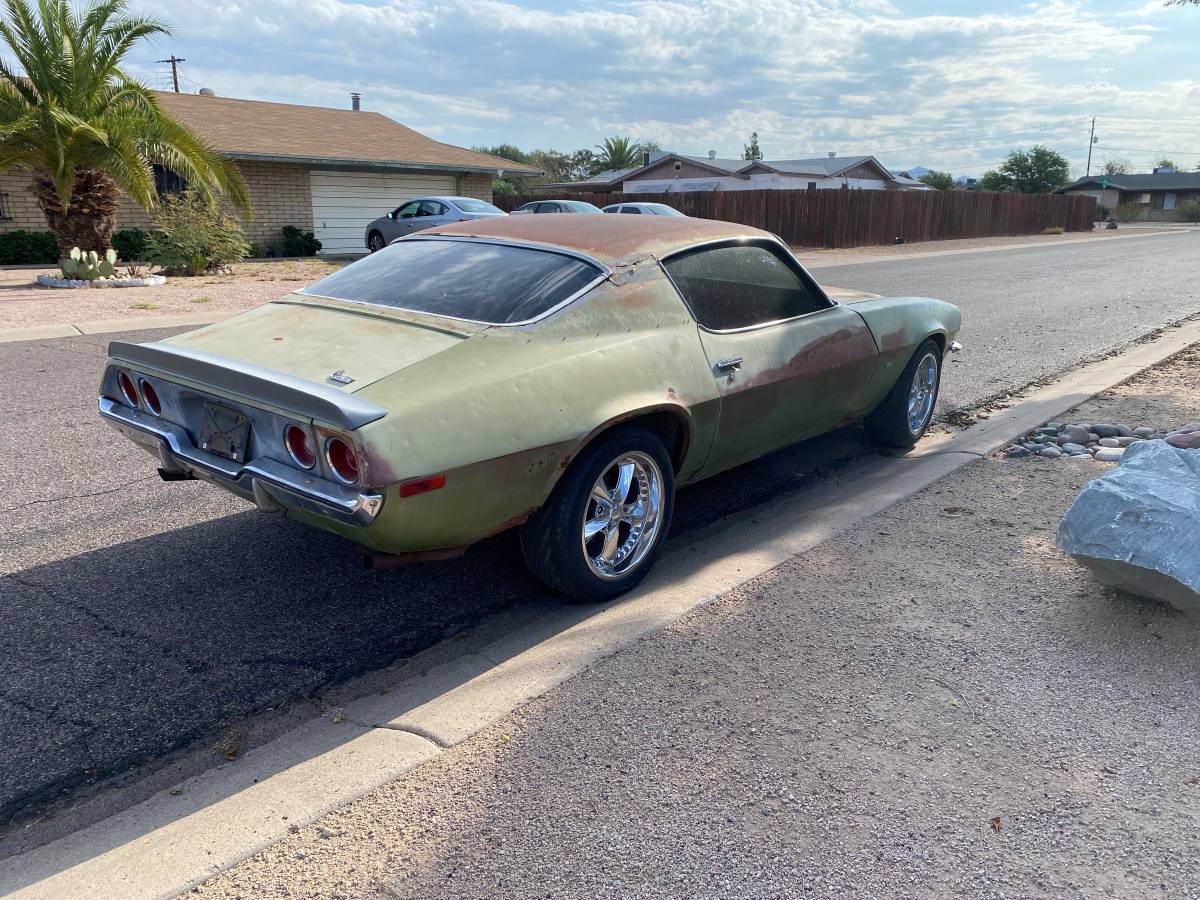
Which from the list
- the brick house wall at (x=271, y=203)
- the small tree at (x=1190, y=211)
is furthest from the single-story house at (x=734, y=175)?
the small tree at (x=1190, y=211)

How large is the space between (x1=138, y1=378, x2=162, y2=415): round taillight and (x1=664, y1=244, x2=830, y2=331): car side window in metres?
2.22

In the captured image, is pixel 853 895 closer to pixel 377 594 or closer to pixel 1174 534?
pixel 1174 534

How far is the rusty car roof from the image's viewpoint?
416 cm

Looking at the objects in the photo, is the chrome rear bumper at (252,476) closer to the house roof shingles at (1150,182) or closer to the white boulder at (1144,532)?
the white boulder at (1144,532)

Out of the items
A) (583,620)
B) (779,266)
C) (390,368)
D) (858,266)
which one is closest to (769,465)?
(779,266)

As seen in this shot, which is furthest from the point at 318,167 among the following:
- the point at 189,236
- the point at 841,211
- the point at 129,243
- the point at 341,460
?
the point at 341,460

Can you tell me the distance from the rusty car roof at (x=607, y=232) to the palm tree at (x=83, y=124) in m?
12.8

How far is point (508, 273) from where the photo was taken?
401cm

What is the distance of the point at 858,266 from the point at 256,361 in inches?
858

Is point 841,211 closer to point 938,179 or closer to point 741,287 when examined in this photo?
point 741,287

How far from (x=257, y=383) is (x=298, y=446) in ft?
0.85

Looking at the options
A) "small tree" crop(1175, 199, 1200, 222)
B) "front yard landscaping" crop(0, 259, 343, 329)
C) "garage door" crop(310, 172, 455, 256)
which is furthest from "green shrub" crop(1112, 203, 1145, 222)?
"front yard landscaping" crop(0, 259, 343, 329)

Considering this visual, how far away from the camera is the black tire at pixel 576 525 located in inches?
140

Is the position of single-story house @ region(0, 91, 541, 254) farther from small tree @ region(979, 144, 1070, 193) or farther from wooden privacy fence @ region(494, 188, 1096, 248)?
small tree @ region(979, 144, 1070, 193)
